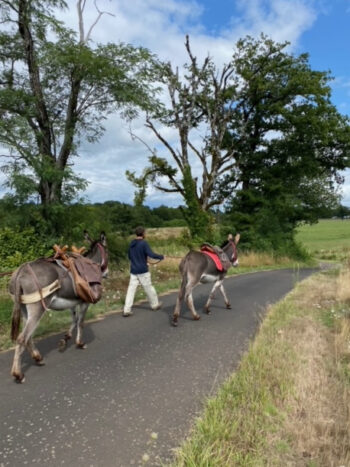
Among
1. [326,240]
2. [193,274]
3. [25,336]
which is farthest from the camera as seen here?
[326,240]

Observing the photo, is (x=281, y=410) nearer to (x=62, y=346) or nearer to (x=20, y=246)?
(x=62, y=346)

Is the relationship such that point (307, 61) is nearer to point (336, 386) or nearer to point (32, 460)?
point (336, 386)

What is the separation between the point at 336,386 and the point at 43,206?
14517mm

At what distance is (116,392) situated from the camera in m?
4.43

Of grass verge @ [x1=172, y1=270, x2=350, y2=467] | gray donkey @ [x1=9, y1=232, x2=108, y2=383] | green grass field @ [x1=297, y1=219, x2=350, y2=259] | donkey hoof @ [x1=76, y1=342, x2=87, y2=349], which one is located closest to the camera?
grass verge @ [x1=172, y1=270, x2=350, y2=467]

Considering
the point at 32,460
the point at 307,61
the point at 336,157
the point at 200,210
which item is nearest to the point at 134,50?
the point at 200,210

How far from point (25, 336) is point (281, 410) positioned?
3666mm

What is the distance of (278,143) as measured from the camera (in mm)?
30953

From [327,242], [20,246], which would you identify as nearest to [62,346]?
[20,246]

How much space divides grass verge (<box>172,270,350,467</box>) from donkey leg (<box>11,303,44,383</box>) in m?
2.71

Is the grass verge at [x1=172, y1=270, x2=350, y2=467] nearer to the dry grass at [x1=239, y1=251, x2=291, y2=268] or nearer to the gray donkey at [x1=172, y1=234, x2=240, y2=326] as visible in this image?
the gray donkey at [x1=172, y1=234, x2=240, y2=326]

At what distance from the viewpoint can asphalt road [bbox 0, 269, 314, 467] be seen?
3266mm

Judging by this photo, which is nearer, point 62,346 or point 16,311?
point 16,311

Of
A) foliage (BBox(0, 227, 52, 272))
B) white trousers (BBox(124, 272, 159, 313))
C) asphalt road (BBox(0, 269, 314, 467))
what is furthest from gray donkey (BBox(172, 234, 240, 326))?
foliage (BBox(0, 227, 52, 272))
